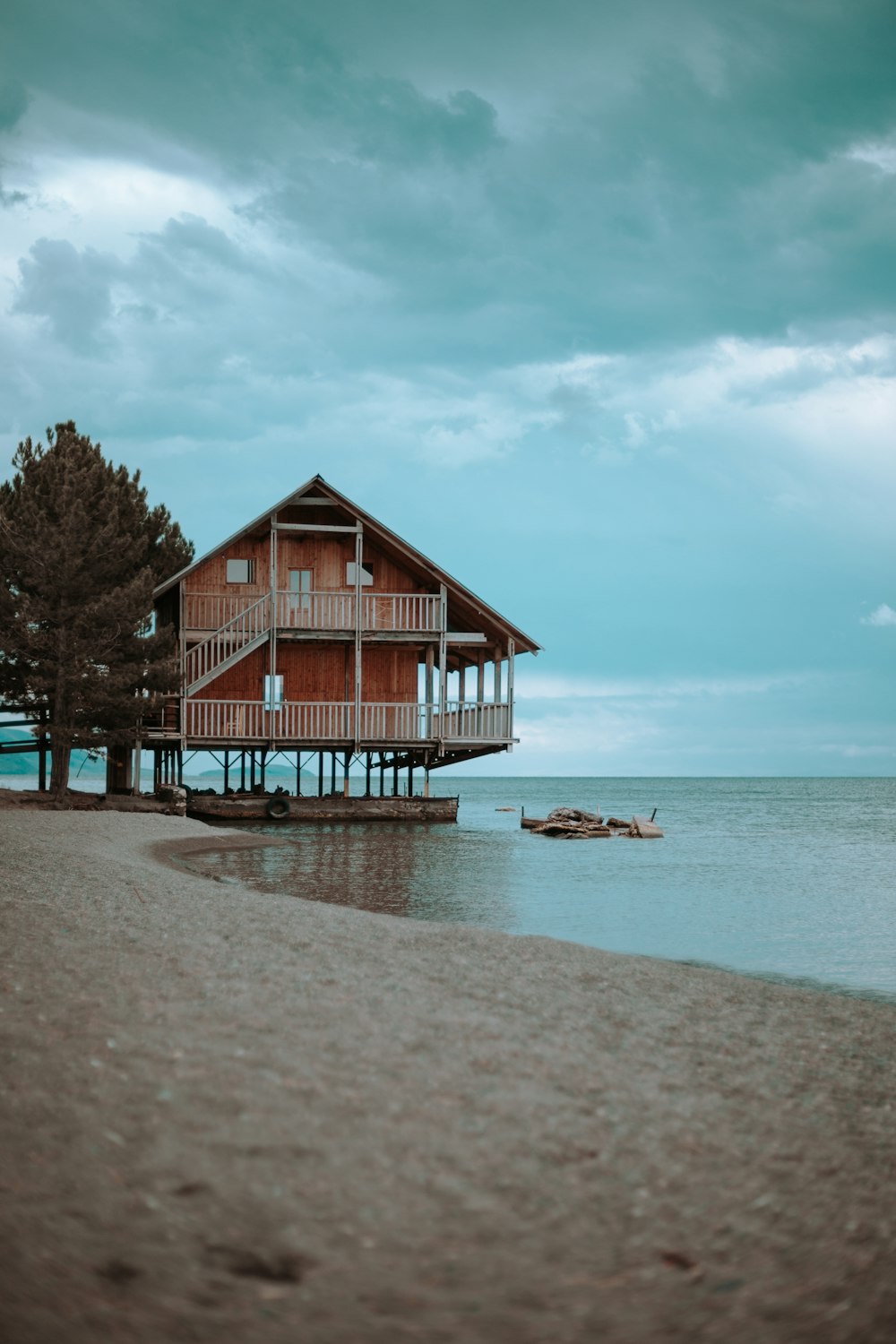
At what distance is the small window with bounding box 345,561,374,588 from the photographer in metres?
32.0

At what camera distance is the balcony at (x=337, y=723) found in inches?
1188

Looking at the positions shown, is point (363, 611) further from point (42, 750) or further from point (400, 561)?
point (42, 750)

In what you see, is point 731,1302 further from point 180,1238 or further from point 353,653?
point 353,653

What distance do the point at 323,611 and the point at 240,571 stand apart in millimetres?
2925

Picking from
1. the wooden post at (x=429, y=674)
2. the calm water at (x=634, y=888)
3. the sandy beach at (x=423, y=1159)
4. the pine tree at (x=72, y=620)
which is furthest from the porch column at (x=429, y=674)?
the sandy beach at (x=423, y=1159)

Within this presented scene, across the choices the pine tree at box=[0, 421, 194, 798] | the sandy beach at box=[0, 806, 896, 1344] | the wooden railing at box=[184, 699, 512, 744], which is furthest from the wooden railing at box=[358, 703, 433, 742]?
the sandy beach at box=[0, 806, 896, 1344]

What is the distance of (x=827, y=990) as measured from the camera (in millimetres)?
9227

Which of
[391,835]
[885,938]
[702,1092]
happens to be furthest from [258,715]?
[702,1092]

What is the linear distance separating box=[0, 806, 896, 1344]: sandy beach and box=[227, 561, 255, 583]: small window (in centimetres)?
2479

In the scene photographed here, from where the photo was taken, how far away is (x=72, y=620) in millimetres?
25625

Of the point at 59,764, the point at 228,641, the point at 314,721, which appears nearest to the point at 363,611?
the point at 314,721

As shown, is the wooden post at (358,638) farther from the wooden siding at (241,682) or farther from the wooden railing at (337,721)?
the wooden siding at (241,682)

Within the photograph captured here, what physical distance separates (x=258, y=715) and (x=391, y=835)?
21.5 feet

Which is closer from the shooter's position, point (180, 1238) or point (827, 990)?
point (180, 1238)
